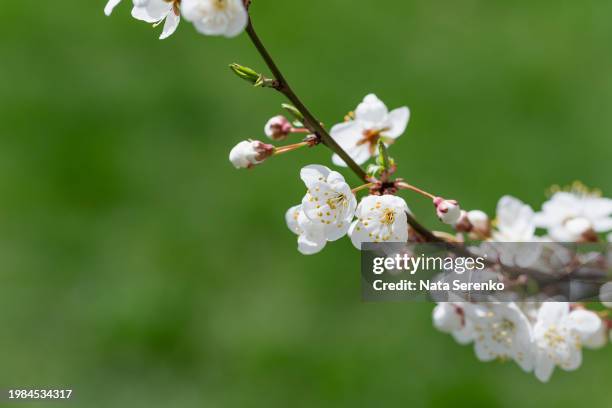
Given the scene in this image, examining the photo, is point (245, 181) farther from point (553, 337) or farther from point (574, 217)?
point (553, 337)

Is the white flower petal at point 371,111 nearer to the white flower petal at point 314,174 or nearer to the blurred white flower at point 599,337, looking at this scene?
the white flower petal at point 314,174

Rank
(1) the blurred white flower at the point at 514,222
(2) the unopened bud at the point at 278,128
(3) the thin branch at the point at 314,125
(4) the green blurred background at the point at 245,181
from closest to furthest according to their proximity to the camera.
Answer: (3) the thin branch at the point at 314,125 → (2) the unopened bud at the point at 278,128 → (1) the blurred white flower at the point at 514,222 → (4) the green blurred background at the point at 245,181

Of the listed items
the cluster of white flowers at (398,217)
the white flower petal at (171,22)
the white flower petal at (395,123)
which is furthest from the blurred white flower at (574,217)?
the white flower petal at (171,22)

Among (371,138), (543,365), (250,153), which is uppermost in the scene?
(371,138)

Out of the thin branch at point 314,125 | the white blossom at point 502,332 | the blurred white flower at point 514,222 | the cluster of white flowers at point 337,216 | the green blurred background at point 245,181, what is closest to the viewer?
the thin branch at point 314,125

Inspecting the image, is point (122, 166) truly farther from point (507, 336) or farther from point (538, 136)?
point (507, 336)

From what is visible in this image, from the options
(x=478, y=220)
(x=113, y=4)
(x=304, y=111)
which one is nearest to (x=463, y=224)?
(x=478, y=220)

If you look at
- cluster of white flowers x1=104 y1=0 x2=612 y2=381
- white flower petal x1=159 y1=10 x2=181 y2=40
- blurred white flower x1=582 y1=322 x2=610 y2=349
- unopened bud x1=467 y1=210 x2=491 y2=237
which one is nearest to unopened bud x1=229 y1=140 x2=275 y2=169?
cluster of white flowers x1=104 y1=0 x2=612 y2=381
